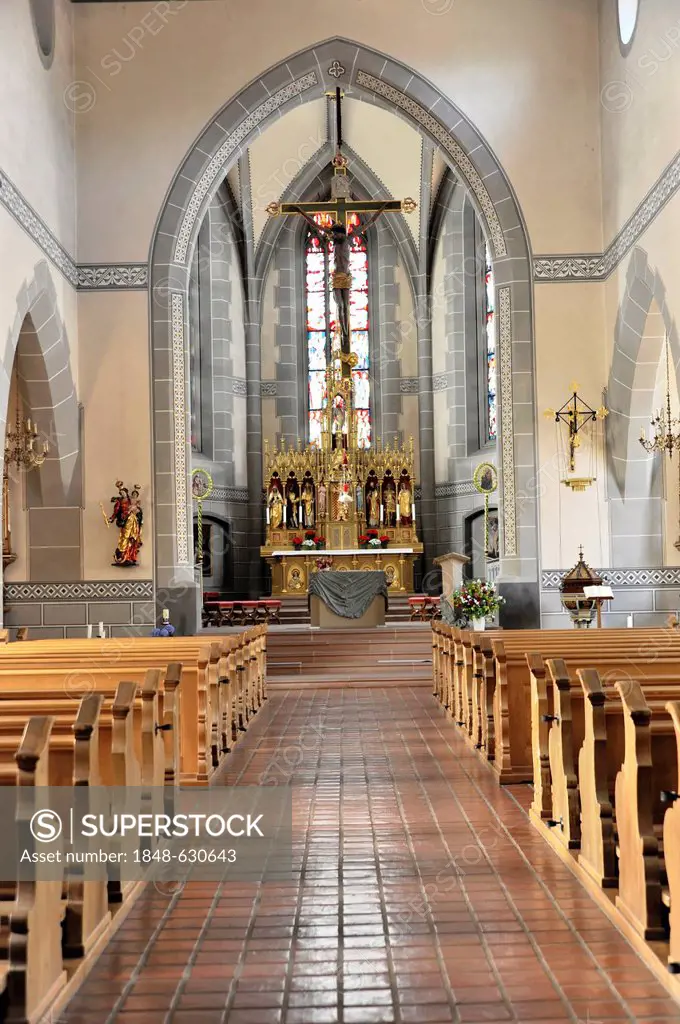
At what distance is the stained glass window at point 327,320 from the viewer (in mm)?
22750

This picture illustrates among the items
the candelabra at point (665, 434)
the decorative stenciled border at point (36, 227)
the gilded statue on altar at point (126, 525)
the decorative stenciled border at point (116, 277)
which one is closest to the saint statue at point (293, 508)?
the gilded statue on altar at point (126, 525)

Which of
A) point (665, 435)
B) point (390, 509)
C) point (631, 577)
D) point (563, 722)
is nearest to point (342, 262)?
point (390, 509)

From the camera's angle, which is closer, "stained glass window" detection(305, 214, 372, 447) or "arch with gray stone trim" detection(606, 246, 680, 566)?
"arch with gray stone trim" detection(606, 246, 680, 566)

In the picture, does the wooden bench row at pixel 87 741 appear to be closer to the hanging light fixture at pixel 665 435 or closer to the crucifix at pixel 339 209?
the hanging light fixture at pixel 665 435

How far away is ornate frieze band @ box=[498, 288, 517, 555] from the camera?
14875mm

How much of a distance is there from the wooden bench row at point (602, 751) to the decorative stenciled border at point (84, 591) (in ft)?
24.9

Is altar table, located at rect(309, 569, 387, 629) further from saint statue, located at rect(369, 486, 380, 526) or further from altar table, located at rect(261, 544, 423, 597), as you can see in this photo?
saint statue, located at rect(369, 486, 380, 526)

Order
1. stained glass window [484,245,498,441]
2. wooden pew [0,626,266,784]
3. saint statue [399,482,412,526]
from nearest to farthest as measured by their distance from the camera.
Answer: wooden pew [0,626,266,784], saint statue [399,482,412,526], stained glass window [484,245,498,441]

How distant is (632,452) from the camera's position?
47.5 ft

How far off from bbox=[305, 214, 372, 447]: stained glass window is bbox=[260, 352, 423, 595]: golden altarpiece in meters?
2.05

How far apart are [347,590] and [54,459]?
4.53 meters

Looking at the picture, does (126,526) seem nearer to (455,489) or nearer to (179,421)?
(179,421)

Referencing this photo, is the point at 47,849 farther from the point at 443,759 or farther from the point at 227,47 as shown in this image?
the point at 227,47

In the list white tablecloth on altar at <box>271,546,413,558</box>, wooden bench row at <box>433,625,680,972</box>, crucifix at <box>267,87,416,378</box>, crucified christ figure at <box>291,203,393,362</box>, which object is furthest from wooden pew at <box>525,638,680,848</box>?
white tablecloth on altar at <box>271,546,413,558</box>
